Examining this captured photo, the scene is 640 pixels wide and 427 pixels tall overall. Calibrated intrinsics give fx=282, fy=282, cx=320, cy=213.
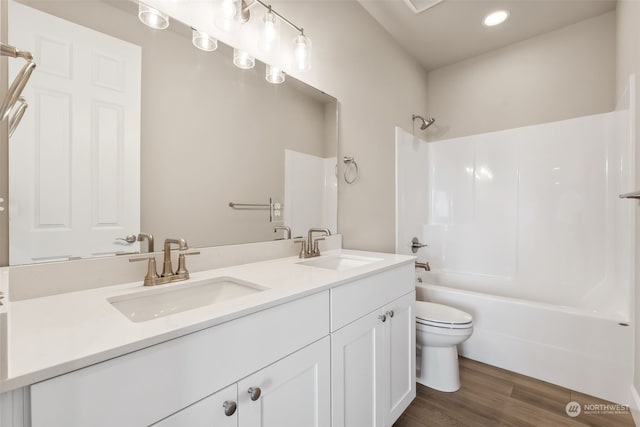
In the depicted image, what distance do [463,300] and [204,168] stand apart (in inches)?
83.3

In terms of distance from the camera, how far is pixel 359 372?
1.18m

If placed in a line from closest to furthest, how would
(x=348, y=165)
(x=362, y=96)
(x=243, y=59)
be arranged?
1. (x=243, y=59)
2. (x=348, y=165)
3. (x=362, y=96)

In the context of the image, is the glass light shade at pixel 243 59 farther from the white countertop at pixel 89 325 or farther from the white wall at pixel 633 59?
the white wall at pixel 633 59

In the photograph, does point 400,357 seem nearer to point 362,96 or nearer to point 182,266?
point 182,266

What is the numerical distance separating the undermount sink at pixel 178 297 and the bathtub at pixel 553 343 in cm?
184

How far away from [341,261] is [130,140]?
4.00 feet

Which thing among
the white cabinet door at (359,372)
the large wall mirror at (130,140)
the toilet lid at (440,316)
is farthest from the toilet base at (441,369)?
the large wall mirror at (130,140)

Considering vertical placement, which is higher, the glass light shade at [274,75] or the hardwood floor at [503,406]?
the glass light shade at [274,75]

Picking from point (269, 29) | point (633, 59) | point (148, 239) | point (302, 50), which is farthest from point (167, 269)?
point (633, 59)

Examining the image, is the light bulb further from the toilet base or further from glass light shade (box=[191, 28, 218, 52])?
the toilet base

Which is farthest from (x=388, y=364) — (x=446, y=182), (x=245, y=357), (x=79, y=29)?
(x=446, y=182)

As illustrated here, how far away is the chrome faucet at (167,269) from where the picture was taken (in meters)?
0.97

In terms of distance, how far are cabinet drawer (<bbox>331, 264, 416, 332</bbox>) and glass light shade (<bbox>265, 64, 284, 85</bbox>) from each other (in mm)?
1141

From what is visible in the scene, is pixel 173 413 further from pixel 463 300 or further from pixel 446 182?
pixel 446 182
